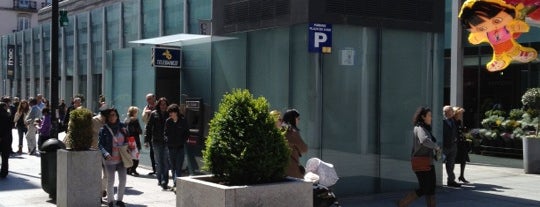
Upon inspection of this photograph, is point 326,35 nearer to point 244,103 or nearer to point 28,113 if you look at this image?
point 244,103

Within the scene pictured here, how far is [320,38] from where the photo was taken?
1041cm

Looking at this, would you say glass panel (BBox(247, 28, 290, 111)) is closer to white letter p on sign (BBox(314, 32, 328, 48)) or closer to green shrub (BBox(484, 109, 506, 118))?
white letter p on sign (BBox(314, 32, 328, 48))

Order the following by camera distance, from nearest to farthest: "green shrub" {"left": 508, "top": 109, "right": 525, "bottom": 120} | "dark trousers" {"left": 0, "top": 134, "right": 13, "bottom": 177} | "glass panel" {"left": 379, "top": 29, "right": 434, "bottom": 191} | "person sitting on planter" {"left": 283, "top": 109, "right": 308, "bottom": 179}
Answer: "person sitting on planter" {"left": 283, "top": 109, "right": 308, "bottom": 179}, "glass panel" {"left": 379, "top": 29, "right": 434, "bottom": 191}, "dark trousers" {"left": 0, "top": 134, "right": 13, "bottom": 177}, "green shrub" {"left": 508, "top": 109, "right": 525, "bottom": 120}

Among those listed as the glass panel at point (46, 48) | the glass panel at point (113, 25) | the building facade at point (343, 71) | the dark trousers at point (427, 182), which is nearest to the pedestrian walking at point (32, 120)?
the building facade at point (343, 71)

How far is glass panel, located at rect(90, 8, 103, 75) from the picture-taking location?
42031 millimetres

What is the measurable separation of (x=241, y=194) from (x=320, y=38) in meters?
5.34

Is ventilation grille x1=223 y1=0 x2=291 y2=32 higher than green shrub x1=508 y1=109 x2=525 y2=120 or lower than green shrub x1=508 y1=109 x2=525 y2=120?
higher

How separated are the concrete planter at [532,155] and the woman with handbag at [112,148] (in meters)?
9.73

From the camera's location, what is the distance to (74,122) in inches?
365

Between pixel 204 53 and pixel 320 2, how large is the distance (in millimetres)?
3777

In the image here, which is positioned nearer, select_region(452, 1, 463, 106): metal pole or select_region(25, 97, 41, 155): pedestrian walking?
select_region(25, 97, 41, 155): pedestrian walking

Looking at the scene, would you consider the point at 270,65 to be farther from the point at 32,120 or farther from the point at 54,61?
the point at 32,120

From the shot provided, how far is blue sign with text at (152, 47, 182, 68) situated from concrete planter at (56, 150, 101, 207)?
4.58 m

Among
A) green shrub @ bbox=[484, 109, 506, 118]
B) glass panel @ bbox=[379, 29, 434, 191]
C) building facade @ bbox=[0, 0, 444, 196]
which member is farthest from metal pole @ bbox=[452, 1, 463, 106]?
glass panel @ bbox=[379, 29, 434, 191]
